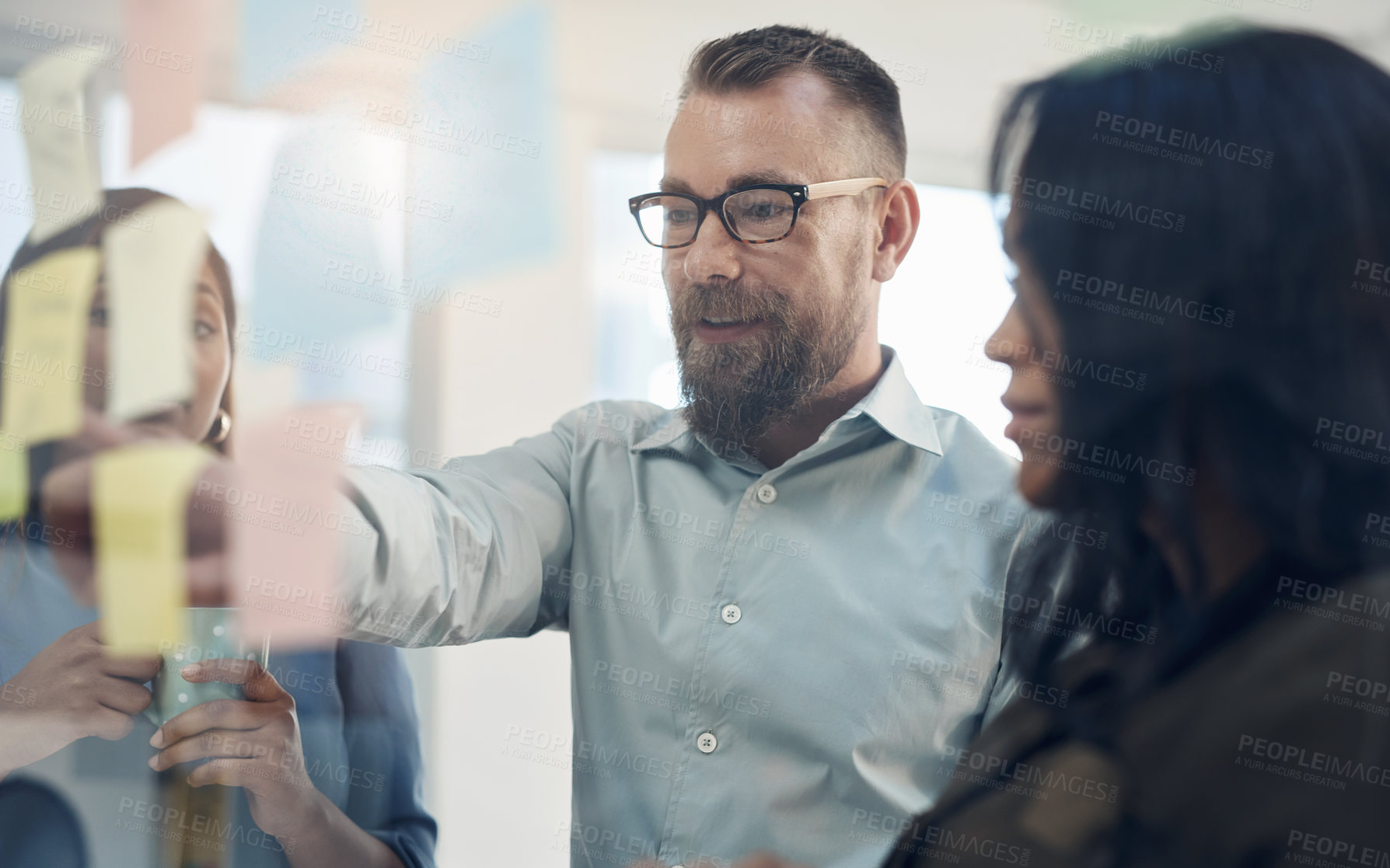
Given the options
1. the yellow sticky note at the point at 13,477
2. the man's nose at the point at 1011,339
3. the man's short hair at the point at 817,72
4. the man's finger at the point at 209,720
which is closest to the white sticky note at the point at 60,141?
the yellow sticky note at the point at 13,477

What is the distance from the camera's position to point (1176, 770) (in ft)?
2.03

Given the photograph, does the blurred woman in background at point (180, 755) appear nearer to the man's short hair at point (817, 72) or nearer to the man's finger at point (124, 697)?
the man's finger at point (124, 697)

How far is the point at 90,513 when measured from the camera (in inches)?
48.9

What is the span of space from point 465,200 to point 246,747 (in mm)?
840

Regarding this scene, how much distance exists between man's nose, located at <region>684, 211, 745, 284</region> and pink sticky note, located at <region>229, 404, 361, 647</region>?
1.68ft

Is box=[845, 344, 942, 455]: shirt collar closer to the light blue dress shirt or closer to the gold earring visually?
the light blue dress shirt

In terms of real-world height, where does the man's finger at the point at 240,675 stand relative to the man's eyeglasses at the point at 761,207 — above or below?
below

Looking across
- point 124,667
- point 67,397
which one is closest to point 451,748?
point 124,667

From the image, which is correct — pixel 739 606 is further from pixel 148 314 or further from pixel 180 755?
pixel 148 314

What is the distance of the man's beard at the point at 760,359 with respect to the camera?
3.85ft

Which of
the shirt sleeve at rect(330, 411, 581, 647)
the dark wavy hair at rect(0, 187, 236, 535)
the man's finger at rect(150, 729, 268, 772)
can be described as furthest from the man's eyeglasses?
the man's finger at rect(150, 729, 268, 772)

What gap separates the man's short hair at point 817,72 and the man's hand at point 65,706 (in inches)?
41.6

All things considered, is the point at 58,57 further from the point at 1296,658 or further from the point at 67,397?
the point at 1296,658

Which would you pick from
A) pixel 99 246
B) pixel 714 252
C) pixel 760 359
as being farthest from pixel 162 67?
pixel 760 359
